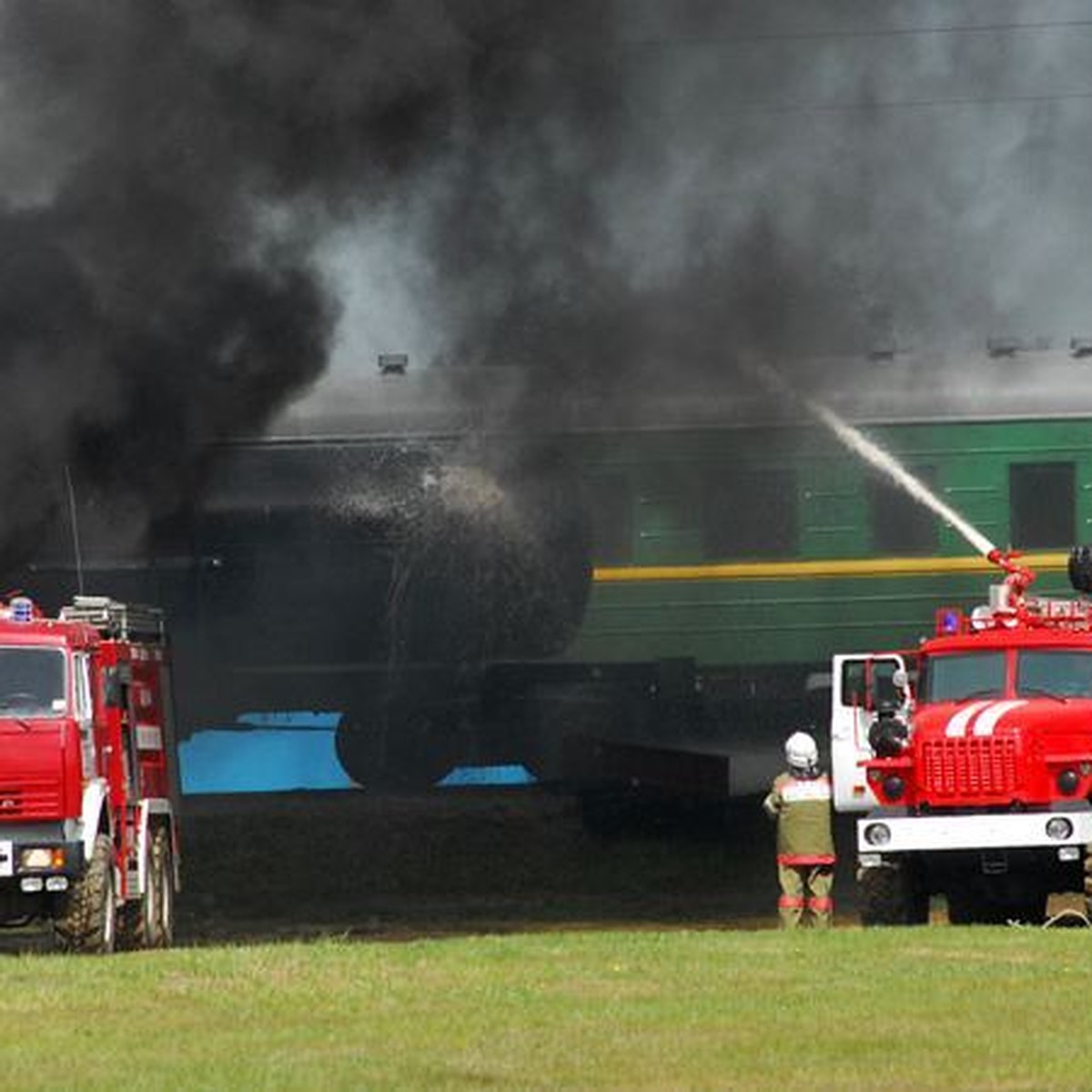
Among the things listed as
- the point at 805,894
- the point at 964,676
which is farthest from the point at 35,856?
the point at 964,676

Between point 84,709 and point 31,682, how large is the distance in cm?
46

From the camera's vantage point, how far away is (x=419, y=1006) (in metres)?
14.9

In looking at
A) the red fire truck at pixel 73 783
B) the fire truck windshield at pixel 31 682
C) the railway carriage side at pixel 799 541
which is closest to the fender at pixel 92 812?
the red fire truck at pixel 73 783

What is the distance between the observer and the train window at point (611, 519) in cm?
3056

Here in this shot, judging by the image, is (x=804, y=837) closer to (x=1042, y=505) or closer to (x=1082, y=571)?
(x=1082, y=571)

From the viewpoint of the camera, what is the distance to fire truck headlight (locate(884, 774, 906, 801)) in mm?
21734

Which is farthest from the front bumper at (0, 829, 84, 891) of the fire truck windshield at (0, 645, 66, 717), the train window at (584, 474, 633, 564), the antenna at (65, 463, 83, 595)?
the train window at (584, 474, 633, 564)

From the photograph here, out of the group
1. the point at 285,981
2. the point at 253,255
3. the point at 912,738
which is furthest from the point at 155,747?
the point at 285,981

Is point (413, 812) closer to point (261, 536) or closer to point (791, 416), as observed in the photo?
point (261, 536)

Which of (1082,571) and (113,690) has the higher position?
(1082,571)

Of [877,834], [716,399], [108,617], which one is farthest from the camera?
[716,399]

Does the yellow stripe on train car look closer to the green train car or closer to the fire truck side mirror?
the green train car

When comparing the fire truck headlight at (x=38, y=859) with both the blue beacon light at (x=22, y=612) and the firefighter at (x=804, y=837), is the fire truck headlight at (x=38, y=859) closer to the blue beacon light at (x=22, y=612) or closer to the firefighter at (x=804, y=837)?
the blue beacon light at (x=22, y=612)

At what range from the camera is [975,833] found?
20.9 metres
